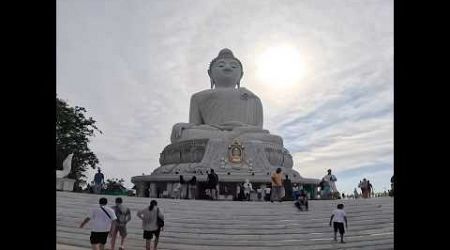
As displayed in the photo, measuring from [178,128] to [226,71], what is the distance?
4.67 m

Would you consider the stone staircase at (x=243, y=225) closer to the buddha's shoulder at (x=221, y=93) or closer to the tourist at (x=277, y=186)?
the tourist at (x=277, y=186)

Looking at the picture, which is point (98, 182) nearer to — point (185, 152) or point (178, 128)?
point (185, 152)

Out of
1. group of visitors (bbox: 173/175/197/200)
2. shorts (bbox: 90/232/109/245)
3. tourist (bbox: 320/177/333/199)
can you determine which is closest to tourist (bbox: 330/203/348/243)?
shorts (bbox: 90/232/109/245)

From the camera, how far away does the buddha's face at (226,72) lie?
29.5m

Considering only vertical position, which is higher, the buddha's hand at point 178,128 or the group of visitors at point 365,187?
the buddha's hand at point 178,128

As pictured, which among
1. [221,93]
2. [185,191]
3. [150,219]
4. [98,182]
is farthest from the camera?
[221,93]

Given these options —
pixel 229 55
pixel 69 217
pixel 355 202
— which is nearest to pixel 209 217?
pixel 69 217

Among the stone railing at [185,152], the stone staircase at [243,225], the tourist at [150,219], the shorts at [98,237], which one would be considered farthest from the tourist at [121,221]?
the stone railing at [185,152]

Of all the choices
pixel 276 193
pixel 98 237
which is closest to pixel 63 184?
pixel 276 193

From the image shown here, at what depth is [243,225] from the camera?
448 inches

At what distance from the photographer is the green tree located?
90.9 feet

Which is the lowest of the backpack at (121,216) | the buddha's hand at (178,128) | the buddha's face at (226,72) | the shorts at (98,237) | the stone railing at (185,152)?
the shorts at (98,237)
